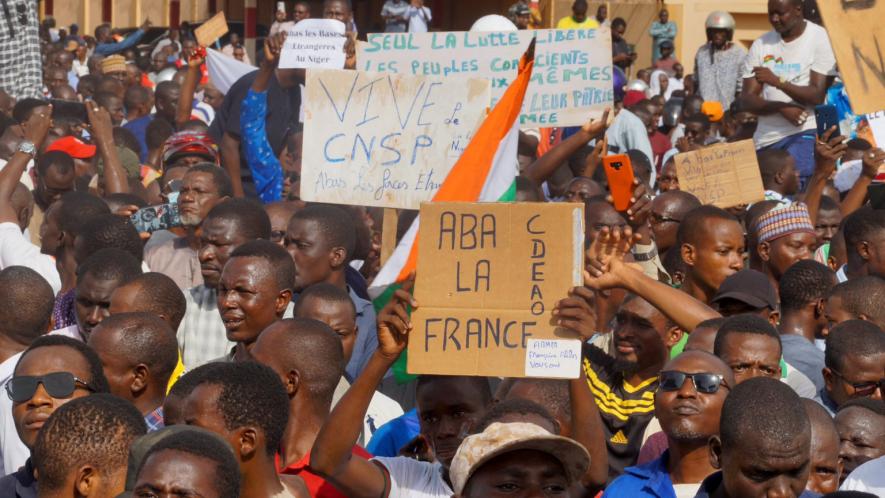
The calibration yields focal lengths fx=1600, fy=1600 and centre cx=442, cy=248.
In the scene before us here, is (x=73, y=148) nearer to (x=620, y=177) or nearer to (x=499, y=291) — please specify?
(x=620, y=177)

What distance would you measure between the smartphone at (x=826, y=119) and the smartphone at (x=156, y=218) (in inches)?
149

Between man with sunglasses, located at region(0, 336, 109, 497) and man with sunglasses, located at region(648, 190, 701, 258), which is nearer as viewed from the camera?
man with sunglasses, located at region(0, 336, 109, 497)

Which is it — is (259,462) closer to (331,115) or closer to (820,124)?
(331,115)

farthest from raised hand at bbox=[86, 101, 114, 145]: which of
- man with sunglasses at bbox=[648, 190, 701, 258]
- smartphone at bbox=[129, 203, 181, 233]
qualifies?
man with sunglasses at bbox=[648, 190, 701, 258]

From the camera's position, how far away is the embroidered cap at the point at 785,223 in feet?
26.5

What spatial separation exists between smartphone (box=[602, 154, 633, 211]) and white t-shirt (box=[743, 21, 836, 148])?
5.10 metres

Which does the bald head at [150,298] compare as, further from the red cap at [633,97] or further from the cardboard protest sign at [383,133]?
the red cap at [633,97]

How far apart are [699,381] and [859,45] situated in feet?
6.22

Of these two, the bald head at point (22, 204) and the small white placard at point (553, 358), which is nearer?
the small white placard at point (553, 358)

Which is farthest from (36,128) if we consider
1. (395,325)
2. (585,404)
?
(585,404)

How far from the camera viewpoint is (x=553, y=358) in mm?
4902

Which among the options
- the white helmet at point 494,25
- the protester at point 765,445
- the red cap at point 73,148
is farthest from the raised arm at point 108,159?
the protester at point 765,445

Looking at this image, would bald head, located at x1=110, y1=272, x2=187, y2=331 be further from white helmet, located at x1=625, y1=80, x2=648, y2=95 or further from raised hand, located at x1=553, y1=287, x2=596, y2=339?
white helmet, located at x1=625, y1=80, x2=648, y2=95

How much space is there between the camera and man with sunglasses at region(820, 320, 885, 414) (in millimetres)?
6152
